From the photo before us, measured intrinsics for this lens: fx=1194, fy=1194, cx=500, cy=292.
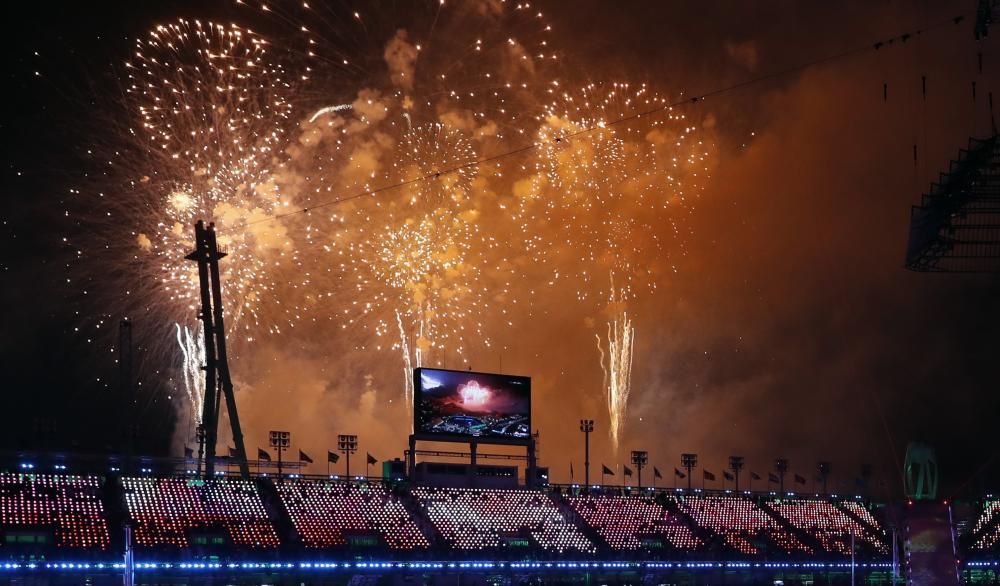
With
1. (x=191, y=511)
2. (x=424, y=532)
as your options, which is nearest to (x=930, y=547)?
(x=424, y=532)

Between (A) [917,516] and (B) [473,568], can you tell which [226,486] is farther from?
(A) [917,516]

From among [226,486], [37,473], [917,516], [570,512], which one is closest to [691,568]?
[570,512]

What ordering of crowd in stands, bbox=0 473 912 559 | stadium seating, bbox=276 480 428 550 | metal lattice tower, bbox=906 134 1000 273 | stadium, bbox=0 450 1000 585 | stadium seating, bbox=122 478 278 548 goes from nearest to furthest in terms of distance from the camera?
metal lattice tower, bbox=906 134 1000 273
stadium, bbox=0 450 1000 585
crowd in stands, bbox=0 473 912 559
stadium seating, bbox=122 478 278 548
stadium seating, bbox=276 480 428 550

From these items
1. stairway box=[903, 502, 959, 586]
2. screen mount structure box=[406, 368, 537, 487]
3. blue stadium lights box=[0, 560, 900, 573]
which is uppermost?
screen mount structure box=[406, 368, 537, 487]

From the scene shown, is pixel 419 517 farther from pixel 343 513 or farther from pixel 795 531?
pixel 795 531

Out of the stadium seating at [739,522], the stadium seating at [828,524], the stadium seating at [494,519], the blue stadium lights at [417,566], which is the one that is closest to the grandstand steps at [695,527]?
the stadium seating at [739,522]

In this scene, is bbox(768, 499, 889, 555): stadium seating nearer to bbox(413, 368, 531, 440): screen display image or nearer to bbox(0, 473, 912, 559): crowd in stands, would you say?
bbox(0, 473, 912, 559): crowd in stands

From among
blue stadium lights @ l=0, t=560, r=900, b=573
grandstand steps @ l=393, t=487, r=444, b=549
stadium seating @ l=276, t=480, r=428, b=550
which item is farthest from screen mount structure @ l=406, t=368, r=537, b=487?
blue stadium lights @ l=0, t=560, r=900, b=573
